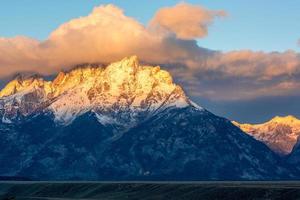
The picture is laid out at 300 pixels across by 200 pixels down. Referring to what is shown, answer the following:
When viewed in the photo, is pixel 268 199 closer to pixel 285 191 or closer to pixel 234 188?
pixel 285 191

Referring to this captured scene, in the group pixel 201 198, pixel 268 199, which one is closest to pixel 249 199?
pixel 268 199

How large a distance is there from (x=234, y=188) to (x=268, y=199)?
73.9 ft

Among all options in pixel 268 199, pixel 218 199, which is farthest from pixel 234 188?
pixel 268 199

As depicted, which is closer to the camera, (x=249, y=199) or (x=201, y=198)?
(x=249, y=199)

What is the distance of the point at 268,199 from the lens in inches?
6777

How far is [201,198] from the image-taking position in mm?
197750

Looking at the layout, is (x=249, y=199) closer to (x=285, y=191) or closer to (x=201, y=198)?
(x=285, y=191)

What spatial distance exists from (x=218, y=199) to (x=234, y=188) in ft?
21.6

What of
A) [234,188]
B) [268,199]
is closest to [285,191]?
[268,199]

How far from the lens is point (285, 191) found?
572ft

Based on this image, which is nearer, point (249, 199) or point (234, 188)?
point (249, 199)

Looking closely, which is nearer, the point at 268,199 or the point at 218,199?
the point at 268,199

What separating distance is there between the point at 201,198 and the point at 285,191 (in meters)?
32.1

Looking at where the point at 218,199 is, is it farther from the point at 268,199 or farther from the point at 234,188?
the point at 268,199
